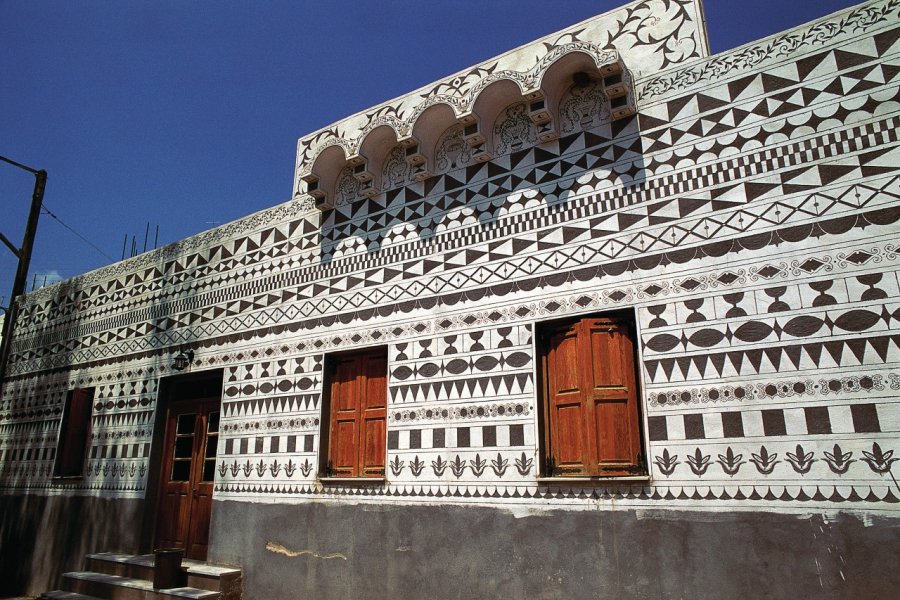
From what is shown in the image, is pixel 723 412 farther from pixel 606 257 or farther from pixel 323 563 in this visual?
pixel 323 563

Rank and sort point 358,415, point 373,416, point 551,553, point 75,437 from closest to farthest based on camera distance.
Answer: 1. point 551,553
2. point 373,416
3. point 358,415
4. point 75,437

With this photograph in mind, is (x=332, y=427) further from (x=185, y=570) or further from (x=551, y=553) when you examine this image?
(x=551, y=553)

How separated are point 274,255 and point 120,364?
3700 mm

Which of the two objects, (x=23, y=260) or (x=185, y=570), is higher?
(x=23, y=260)

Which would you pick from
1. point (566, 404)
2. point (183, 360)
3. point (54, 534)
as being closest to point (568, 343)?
point (566, 404)

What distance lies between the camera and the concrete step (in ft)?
24.2

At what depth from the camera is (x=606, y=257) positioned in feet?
19.5

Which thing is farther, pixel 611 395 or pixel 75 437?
pixel 75 437

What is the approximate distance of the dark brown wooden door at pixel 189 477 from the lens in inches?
341

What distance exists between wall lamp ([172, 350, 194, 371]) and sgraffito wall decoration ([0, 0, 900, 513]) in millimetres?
140

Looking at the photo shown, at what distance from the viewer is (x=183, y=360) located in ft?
30.4

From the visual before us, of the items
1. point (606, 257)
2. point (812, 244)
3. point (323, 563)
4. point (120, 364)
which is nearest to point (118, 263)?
point (120, 364)

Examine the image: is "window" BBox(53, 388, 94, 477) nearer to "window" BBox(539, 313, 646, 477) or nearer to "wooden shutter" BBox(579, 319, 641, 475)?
"window" BBox(539, 313, 646, 477)

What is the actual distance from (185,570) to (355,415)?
290 cm
